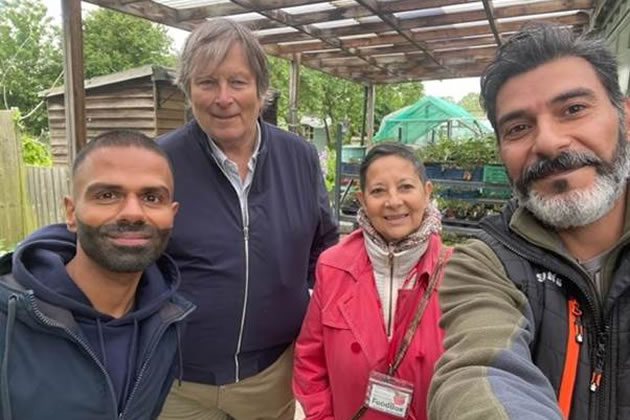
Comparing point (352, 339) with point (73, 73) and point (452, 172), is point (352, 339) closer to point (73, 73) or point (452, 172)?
point (73, 73)

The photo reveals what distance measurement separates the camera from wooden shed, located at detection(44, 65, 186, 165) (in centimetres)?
743

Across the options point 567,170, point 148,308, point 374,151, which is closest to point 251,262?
point 148,308

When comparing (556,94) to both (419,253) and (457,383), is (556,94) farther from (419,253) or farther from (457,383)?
(419,253)

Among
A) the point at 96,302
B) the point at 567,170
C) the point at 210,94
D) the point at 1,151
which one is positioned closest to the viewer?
the point at 567,170

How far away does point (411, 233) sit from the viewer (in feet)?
6.03

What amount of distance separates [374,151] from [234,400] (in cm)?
119

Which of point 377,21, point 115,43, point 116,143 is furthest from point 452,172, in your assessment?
point 115,43

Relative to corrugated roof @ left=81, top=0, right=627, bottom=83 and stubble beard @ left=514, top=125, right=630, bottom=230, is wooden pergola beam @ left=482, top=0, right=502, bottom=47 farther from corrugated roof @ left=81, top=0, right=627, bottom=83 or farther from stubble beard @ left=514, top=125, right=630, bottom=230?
stubble beard @ left=514, top=125, right=630, bottom=230

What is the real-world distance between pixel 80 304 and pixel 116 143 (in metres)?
0.52

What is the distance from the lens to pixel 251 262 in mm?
1800

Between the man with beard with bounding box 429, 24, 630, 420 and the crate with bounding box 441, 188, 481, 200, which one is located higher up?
the man with beard with bounding box 429, 24, 630, 420

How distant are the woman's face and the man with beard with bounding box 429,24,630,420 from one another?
2.00 feet

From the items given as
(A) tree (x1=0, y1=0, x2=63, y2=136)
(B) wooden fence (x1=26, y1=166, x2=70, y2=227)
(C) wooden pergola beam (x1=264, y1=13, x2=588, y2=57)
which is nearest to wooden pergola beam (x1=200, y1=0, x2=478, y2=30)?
(C) wooden pergola beam (x1=264, y1=13, x2=588, y2=57)

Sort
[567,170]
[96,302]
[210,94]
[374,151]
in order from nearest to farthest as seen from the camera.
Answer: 1. [567,170]
2. [96,302]
3. [210,94]
4. [374,151]
